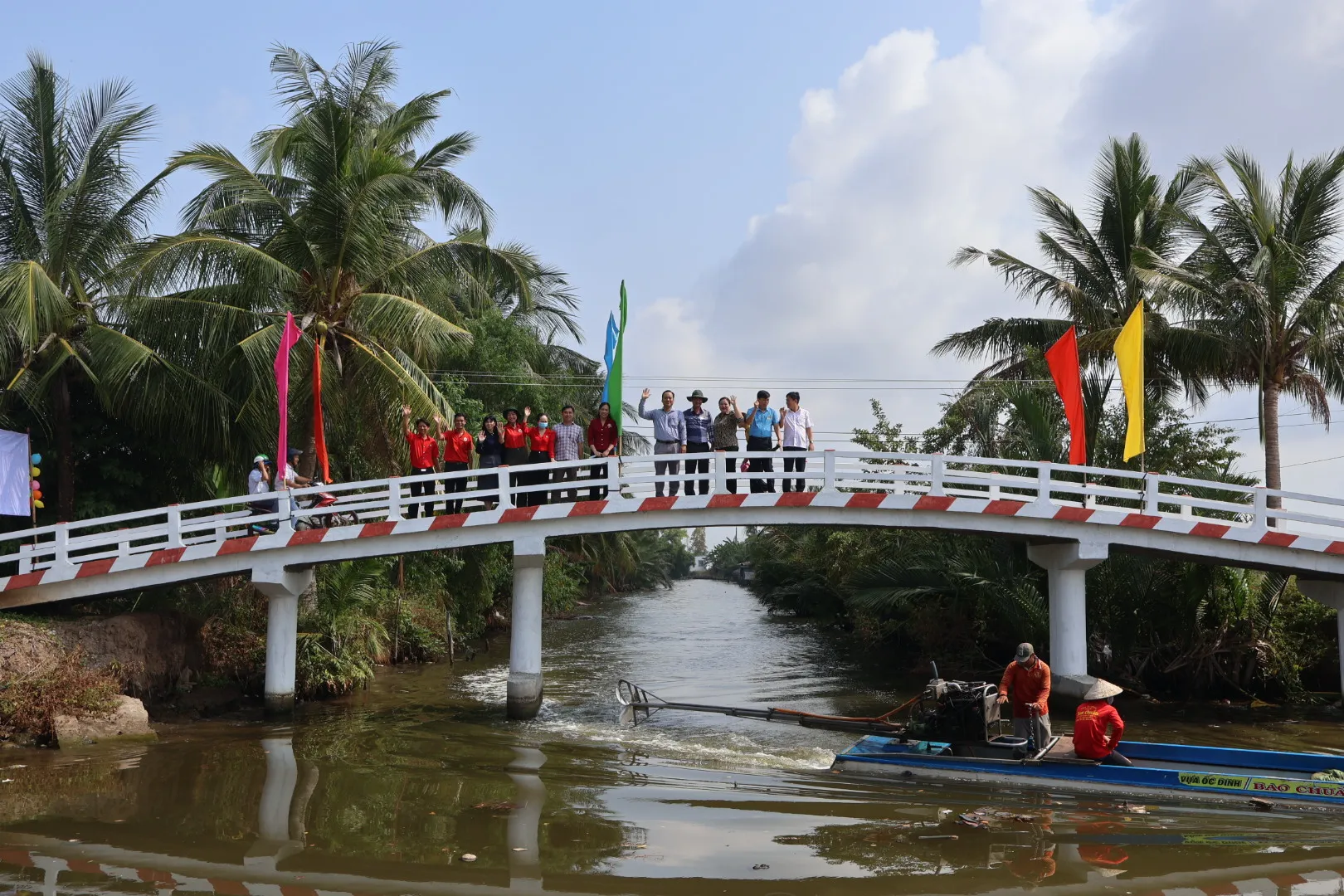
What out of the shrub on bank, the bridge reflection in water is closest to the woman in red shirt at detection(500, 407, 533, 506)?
the shrub on bank

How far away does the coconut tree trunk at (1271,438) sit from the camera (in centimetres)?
2223

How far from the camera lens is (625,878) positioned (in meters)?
9.75

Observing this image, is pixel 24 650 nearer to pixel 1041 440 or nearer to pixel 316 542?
pixel 316 542

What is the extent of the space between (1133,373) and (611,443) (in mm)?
8351

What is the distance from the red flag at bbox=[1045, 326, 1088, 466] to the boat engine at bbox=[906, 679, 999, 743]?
6109 mm

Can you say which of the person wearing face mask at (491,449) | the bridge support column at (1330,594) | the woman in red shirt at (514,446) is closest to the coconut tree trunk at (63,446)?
the person wearing face mask at (491,449)

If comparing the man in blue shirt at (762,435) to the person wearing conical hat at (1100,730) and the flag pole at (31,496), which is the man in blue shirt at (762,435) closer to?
the person wearing conical hat at (1100,730)

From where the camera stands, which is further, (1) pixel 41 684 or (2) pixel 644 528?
(2) pixel 644 528

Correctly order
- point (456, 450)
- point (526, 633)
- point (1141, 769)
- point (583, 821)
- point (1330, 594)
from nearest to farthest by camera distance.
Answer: point (583, 821) < point (1141, 769) < point (526, 633) < point (456, 450) < point (1330, 594)

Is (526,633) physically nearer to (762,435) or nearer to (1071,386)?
(762,435)

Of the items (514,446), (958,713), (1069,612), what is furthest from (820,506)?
(514,446)

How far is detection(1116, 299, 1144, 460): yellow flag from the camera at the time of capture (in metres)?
18.1

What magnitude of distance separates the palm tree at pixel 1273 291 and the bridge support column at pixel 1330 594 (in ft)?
9.40

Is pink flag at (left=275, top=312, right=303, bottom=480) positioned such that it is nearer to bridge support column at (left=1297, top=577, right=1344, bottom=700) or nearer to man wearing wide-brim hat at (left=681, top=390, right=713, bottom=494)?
man wearing wide-brim hat at (left=681, top=390, right=713, bottom=494)
